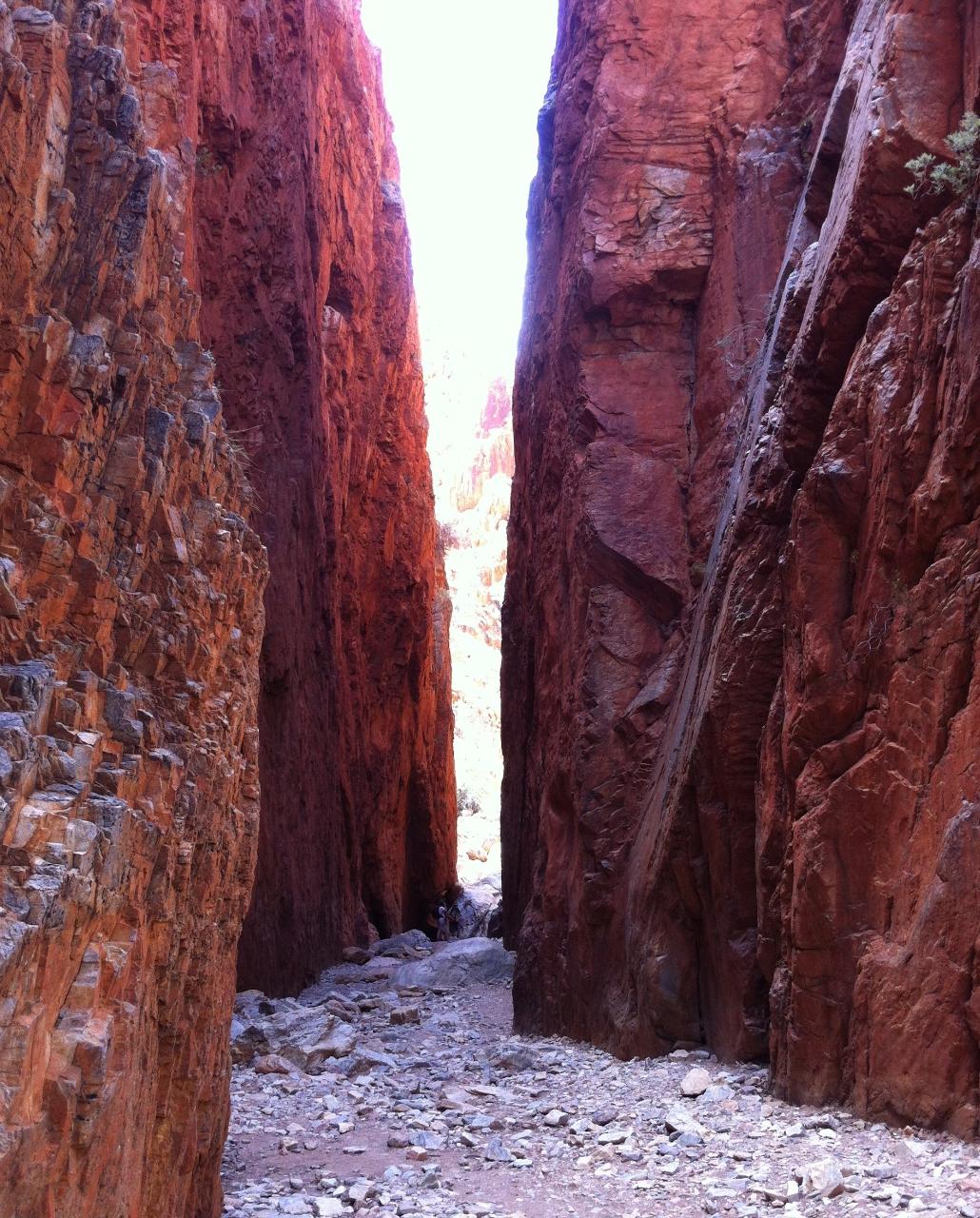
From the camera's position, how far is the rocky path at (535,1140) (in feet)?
23.4

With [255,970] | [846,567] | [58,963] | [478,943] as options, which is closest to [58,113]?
[58,963]

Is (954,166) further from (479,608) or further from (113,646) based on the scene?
(479,608)

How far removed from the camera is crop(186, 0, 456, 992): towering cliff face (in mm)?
18172

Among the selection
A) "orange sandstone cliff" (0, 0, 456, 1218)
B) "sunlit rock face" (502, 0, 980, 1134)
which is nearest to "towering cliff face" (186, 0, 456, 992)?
"orange sandstone cliff" (0, 0, 456, 1218)

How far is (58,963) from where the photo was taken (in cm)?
429

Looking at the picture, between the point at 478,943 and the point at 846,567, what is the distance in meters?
14.7

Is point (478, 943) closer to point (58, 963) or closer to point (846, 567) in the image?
point (846, 567)

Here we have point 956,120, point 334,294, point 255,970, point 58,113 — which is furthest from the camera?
point 334,294

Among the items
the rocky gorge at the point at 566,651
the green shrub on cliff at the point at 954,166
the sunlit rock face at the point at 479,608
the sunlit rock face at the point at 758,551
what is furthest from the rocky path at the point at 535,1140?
the sunlit rock face at the point at 479,608

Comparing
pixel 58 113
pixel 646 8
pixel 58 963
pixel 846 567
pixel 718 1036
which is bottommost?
pixel 718 1036

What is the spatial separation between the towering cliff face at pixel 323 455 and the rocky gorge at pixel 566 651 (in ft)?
0.49

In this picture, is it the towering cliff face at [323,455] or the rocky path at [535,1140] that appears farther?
the towering cliff face at [323,455]

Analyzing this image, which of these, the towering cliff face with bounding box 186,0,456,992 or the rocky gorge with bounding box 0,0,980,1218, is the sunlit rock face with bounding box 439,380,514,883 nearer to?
the towering cliff face with bounding box 186,0,456,992

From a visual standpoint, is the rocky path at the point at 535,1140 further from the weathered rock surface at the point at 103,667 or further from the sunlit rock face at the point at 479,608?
the sunlit rock face at the point at 479,608
